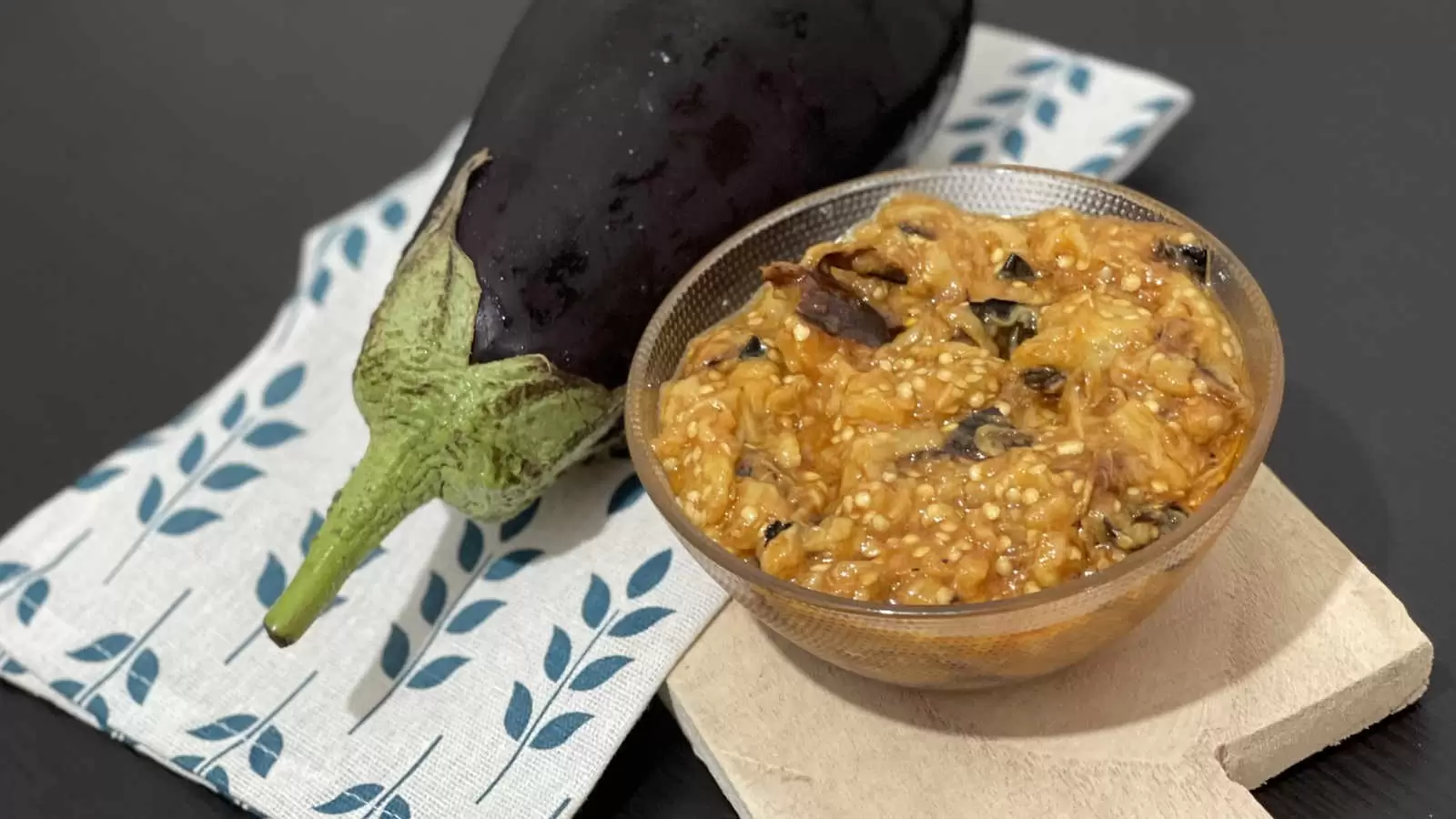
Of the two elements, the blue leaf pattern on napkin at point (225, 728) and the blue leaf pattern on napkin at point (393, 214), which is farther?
the blue leaf pattern on napkin at point (393, 214)

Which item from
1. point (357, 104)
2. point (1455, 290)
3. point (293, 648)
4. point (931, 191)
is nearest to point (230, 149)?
point (357, 104)

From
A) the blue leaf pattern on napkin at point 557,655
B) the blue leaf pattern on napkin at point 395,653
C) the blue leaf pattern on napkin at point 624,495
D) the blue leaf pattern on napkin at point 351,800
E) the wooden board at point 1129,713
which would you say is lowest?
the wooden board at point 1129,713

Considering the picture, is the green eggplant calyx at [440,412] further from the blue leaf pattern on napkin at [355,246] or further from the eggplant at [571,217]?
the blue leaf pattern on napkin at [355,246]

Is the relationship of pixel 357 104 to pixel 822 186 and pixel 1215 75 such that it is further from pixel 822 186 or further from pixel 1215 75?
pixel 1215 75

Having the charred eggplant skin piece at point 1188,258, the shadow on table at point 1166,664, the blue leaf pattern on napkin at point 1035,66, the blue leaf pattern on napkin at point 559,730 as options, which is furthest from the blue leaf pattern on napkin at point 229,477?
the blue leaf pattern on napkin at point 1035,66

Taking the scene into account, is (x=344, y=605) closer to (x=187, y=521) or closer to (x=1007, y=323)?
(x=187, y=521)
